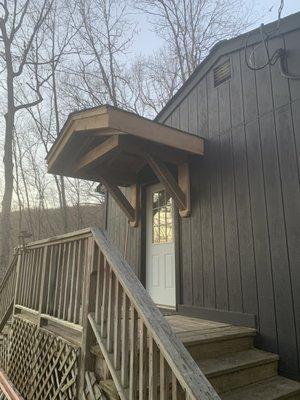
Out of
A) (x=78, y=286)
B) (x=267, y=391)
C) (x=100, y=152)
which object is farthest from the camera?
(x=100, y=152)

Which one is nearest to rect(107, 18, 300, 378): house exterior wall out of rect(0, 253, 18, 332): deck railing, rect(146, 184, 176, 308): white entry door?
rect(146, 184, 176, 308): white entry door

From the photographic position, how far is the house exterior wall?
303 cm

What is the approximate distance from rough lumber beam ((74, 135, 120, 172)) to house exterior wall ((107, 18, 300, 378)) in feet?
3.98

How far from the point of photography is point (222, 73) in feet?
14.0

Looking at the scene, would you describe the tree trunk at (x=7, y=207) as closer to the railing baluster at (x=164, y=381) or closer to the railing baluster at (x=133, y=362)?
the railing baluster at (x=133, y=362)

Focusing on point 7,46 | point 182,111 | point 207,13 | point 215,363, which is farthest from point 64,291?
point 207,13

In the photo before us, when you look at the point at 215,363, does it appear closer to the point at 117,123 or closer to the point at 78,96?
the point at 117,123

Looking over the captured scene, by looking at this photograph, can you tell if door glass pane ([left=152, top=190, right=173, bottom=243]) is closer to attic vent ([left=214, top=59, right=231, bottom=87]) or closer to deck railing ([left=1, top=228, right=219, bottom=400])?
attic vent ([left=214, top=59, right=231, bottom=87])

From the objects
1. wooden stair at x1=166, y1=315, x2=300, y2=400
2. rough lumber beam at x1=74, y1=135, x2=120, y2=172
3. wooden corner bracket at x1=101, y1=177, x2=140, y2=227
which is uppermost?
rough lumber beam at x1=74, y1=135, x2=120, y2=172

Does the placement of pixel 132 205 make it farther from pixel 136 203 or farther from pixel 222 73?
pixel 222 73

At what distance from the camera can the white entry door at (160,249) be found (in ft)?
15.5

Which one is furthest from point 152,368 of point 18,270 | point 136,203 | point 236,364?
point 136,203

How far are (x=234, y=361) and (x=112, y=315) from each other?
1.22 metres

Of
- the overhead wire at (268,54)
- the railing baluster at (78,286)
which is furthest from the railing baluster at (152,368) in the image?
the overhead wire at (268,54)
